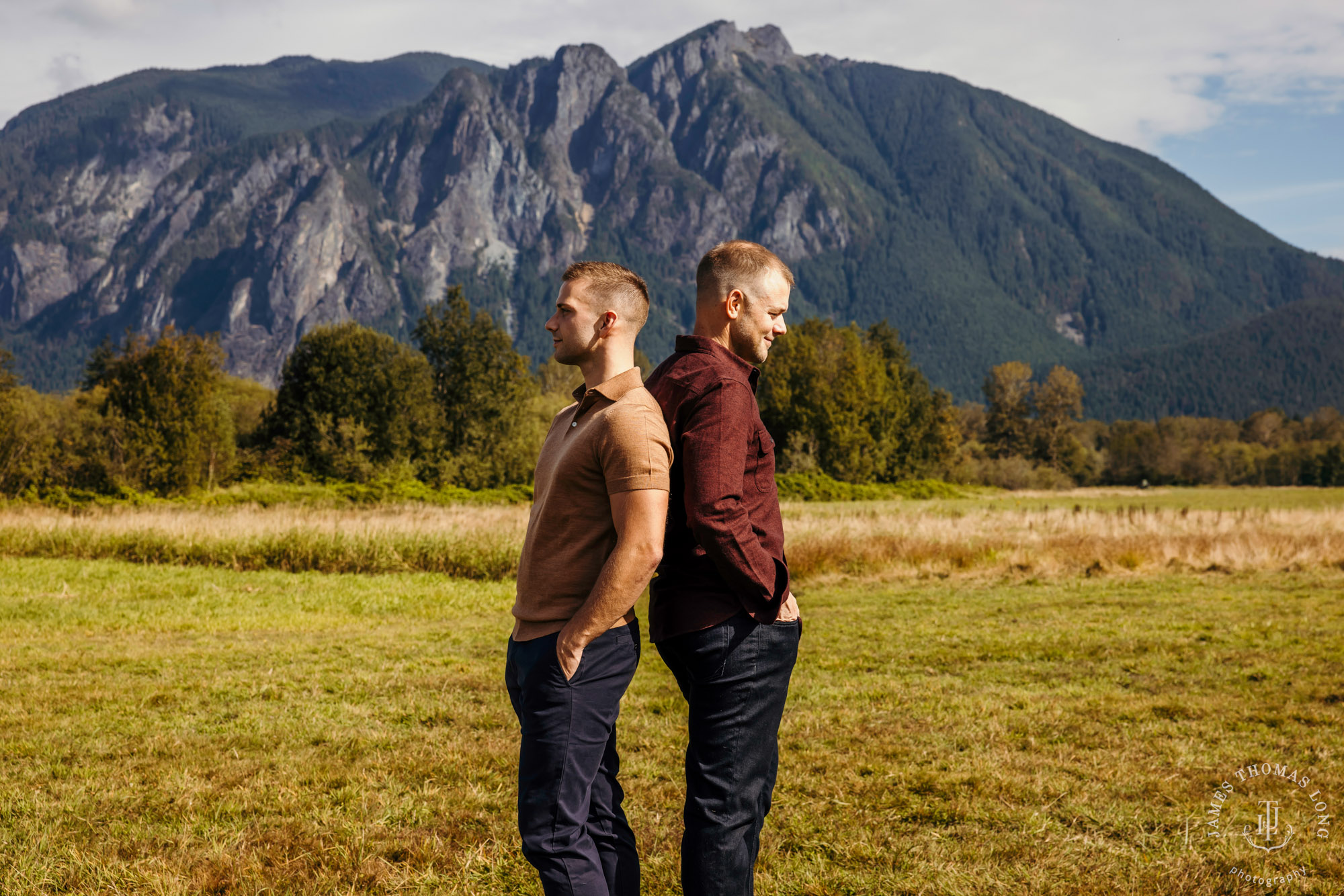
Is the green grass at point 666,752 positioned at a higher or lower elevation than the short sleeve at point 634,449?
lower

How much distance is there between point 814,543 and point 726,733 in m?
14.8

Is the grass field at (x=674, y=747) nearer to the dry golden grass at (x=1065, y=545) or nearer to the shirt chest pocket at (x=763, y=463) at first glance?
the shirt chest pocket at (x=763, y=463)

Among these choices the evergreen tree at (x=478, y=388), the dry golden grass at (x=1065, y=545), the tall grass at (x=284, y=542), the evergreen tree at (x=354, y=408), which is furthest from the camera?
the evergreen tree at (x=478, y=388)

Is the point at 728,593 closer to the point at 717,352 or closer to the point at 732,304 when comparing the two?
the point at 717,352

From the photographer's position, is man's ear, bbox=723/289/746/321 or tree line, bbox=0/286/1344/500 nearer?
man's ear, bbox=723/289/746/321

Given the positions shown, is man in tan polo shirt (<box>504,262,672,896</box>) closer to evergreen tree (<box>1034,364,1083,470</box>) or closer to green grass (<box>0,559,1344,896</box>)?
green grass (<box>0,559,1344,896</box>)

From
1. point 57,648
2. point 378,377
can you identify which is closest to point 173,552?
point 57,648

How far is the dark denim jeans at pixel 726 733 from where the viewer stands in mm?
2684

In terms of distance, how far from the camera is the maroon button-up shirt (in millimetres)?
2545

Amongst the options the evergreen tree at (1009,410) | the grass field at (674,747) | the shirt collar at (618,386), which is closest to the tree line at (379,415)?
the grass field at (674,747)

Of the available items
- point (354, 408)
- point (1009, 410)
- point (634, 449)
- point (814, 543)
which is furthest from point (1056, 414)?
point (634, 449)

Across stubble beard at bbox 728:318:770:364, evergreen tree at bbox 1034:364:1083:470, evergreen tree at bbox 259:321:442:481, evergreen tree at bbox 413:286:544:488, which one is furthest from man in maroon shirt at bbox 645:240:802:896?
evergreen tree at bbox 1034:364:1083:470

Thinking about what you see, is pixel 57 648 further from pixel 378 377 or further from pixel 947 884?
pixel 378 377

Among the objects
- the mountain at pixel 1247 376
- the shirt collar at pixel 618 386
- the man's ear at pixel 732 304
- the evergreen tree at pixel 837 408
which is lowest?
the shirt collar at pixel 618 386
